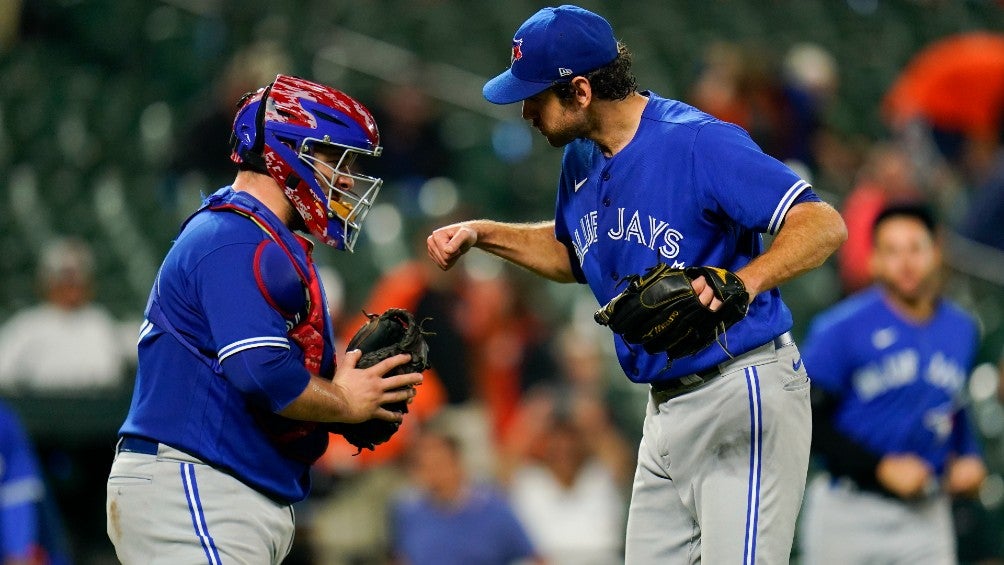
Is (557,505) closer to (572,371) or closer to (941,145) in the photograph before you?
(572,371)

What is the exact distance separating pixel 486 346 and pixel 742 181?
4849 mm

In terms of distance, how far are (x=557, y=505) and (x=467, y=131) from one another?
14.6 feet

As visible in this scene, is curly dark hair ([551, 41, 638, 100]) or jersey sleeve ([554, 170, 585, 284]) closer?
curly dark hair ([551, 41, 638, 100])

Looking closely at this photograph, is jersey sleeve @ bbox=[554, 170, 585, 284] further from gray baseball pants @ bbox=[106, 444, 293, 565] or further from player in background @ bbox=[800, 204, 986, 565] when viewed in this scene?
player in background @ bbox=[800, 204, 986, 565]

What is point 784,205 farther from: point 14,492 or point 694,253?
point 14,492

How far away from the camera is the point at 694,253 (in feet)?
12.4

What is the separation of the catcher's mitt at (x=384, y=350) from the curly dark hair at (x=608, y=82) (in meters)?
0.75

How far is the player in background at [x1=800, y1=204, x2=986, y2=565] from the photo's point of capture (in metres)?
5.84

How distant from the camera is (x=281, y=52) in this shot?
1039 centimetres

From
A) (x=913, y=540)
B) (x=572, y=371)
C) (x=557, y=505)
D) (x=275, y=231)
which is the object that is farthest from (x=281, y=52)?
(x=275, y=231)

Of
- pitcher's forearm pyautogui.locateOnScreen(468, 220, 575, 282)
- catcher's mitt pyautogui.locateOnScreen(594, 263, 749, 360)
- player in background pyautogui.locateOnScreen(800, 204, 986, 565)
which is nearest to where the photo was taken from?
catcher's mitt pyautogui.locateOnScreen(594, 263, 749, 360)

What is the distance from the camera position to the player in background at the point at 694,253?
365 centimetres

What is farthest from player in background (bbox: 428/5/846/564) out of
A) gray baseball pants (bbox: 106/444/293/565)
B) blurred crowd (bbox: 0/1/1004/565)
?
blurred crowd (bbox: 0/1/1004/565)

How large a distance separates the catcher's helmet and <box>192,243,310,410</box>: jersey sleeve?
276 millimetres
